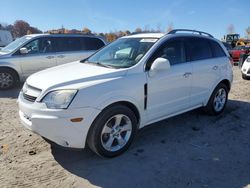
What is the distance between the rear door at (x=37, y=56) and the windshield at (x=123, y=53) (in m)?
4.37

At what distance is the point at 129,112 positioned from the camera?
3957mm

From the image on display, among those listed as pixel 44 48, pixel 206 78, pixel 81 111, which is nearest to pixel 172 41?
pixel 206 78

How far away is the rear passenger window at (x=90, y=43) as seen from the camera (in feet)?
32.5

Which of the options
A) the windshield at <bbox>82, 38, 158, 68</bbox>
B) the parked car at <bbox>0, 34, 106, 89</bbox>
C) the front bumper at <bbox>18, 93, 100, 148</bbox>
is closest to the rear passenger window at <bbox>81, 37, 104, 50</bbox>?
the parked car at <bbox>0, 34, 106, 89</bbox>

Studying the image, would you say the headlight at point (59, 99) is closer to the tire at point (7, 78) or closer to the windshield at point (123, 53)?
the windshield at point (123, 53)

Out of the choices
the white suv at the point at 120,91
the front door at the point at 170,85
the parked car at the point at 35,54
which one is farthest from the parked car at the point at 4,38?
the front door at the point at 170,85

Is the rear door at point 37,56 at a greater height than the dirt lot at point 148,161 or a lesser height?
greater

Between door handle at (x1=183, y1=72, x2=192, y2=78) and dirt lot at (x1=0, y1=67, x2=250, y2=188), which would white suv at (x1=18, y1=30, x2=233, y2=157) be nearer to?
door handle at (x1=183, y1=72, x2=192, y2=78)

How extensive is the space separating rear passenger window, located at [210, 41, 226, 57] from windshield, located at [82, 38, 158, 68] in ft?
5.85

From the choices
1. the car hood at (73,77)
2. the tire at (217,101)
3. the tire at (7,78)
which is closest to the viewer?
the car hood at (73,77)

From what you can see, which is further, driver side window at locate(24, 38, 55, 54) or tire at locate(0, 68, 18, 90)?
driver side window at locate(24, 38, 55, 54)

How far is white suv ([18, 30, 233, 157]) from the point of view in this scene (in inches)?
136

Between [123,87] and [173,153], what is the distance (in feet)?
4.29

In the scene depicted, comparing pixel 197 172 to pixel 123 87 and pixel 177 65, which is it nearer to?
pixel 123 87
